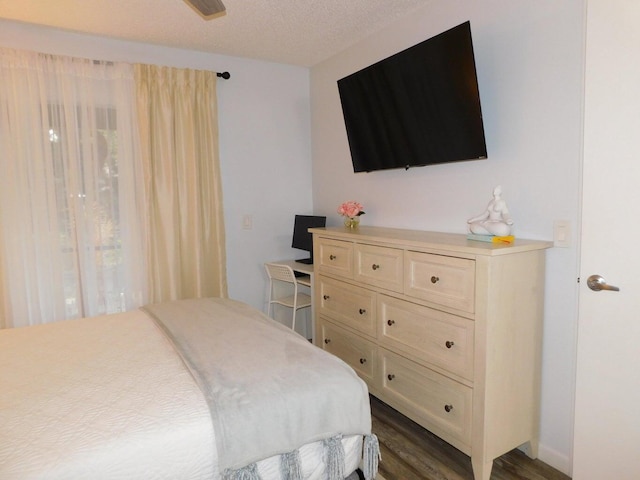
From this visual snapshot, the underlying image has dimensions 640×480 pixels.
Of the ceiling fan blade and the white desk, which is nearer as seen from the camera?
the ceiling fan blade

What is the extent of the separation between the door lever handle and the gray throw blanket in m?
1.02

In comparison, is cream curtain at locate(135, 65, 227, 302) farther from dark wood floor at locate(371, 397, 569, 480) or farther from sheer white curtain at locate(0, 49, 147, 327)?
dark wood floor at locate(371, 397, 569, 480)

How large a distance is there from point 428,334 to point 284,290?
1930mm

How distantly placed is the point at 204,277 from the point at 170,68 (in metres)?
1.65

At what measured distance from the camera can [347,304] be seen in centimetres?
275

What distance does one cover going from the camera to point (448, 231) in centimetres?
261

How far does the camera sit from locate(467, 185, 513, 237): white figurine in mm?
1999

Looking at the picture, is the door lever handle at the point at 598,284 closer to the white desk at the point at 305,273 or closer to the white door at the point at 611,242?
the white door at the point at 611,242

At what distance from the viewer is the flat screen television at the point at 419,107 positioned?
2.19 meters

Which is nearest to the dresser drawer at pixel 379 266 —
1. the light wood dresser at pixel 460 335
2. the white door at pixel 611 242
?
the light wood dresser at pixel 460 335

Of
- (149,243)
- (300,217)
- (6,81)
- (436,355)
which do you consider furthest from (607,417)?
(6,81)

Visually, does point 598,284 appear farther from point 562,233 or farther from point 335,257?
point 335,257

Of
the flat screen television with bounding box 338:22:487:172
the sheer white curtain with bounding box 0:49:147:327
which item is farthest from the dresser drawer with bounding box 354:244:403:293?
the sheer white curtain with bounding box 0:49:147:327

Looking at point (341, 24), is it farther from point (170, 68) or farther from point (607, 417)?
point (607, 417)
